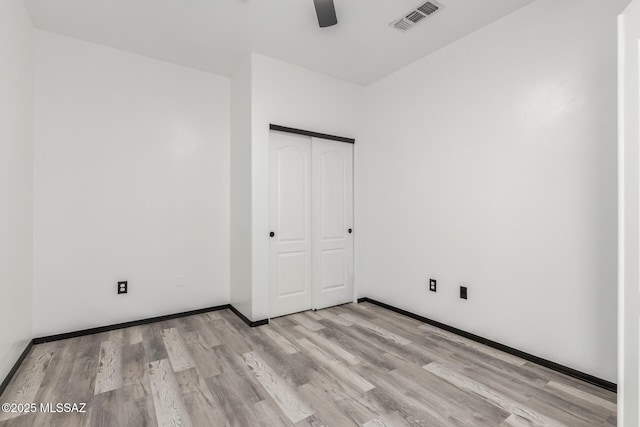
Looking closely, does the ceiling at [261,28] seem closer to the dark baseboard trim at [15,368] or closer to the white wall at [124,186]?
the white wall at [124,186]

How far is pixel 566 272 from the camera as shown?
2229mm

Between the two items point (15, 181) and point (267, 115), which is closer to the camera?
point (15, 181)

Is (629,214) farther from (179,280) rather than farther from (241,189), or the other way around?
(179,280)

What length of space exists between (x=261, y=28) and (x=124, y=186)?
1988 mm

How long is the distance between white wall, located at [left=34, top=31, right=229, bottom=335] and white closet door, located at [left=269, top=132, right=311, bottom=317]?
712 mm

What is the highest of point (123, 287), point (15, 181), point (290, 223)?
point (15, 181)

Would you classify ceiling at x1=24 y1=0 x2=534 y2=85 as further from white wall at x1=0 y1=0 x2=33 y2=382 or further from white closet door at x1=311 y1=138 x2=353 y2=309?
white closet door at x1=311 y1=138 x2=353 y2=309

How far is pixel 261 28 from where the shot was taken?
2.74 meters

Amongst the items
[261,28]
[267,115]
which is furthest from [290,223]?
[261,28]

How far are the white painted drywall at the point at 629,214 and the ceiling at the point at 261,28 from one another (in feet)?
4.40

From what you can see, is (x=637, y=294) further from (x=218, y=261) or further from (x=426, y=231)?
(x=218, y=261)

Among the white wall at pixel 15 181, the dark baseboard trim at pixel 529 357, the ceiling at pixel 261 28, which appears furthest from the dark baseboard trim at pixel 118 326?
the ceiling at pixel 261 28

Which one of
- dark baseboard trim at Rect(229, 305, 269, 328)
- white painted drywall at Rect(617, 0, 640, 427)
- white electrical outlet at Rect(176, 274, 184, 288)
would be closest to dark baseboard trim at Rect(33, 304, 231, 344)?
white electrical outlet at Rect(176, 274, 184, 288)

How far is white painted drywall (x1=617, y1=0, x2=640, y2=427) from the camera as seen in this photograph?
1.33m
